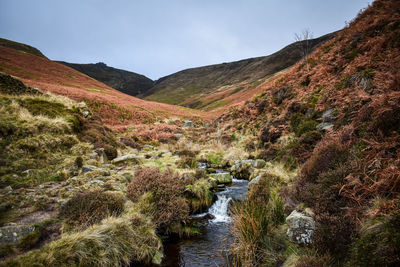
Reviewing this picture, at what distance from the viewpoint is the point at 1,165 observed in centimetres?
642

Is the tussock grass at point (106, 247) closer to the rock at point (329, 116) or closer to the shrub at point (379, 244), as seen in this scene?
the shrub at point (379, 244)

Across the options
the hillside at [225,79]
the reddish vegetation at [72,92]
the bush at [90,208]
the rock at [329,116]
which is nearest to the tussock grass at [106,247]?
the bush at [90,208]

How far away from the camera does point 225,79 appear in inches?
5861

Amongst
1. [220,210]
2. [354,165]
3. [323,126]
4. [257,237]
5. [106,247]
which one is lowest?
[220,210]

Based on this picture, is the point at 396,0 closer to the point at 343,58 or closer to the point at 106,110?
the point at 343,58

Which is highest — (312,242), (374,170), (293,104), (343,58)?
(343,58)

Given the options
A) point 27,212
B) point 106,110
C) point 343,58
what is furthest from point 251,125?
point 106,110

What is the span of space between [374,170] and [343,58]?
12.0m

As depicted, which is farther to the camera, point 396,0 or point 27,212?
point 396,0

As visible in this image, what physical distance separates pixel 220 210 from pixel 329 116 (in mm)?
6640

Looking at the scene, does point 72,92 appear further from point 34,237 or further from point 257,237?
point 257,237

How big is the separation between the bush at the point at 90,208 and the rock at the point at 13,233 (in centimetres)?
69

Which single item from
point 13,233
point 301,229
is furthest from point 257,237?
point 13,233

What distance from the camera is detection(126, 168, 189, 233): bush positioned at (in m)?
5.73
